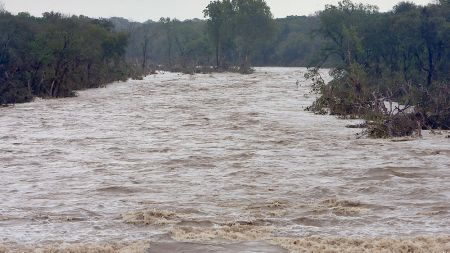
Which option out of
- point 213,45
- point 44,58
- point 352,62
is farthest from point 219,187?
point 213,45

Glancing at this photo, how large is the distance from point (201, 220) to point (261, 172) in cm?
380

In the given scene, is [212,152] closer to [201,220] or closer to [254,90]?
[201,220]

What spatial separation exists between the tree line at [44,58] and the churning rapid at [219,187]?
35.6ft

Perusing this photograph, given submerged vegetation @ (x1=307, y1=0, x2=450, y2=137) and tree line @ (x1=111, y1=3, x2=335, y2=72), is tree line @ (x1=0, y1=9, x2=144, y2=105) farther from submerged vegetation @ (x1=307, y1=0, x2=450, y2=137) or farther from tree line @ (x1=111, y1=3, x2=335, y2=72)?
tree line @ (x1=111, y1=3, x2=335, y2=72)

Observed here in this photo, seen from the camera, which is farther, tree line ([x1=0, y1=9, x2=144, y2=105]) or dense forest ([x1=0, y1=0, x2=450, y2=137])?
tree line ([x1=0, y1=9, x2=144, y2=105])

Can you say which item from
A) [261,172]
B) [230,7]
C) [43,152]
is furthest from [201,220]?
[230,7]

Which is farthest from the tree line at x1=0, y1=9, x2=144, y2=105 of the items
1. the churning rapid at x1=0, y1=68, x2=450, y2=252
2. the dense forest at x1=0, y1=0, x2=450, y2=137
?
the churning rapid at x1=0, y1=68, x2=450, y2=252

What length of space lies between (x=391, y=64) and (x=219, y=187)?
34009 mm

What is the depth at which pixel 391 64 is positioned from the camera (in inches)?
1697

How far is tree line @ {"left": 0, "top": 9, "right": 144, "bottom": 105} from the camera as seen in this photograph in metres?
31.8

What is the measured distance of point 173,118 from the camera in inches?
909

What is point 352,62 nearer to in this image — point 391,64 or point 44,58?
point 391,64

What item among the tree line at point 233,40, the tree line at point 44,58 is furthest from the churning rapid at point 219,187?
the tree line at point 233,40

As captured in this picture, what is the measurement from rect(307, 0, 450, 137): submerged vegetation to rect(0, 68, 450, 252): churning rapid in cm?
228
